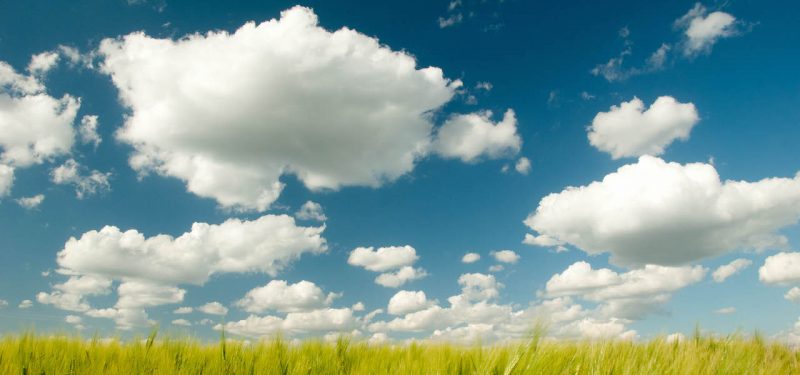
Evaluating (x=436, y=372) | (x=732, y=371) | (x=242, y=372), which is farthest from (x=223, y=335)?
(x=732, y=371)

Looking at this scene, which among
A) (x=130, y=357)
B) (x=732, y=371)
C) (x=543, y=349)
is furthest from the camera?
(x=130, y=357)

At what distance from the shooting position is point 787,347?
8133 millimetres

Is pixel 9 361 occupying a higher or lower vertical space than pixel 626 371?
higher

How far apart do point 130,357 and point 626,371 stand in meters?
4.65

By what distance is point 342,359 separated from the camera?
5.80 m

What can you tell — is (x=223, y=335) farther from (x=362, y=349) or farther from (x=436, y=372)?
(x=436, y=372)

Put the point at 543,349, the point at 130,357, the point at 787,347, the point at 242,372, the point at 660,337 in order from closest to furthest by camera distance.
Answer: the point at 543,349, the point at 242,372, the point at 130,357, the point at 660,337, the point at 787,347

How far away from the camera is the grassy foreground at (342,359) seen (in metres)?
4.09

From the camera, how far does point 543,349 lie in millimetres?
4125

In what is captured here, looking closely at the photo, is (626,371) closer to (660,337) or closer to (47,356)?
(660,337)

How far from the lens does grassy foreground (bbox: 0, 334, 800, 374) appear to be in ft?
13.4

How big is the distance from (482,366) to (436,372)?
38cm

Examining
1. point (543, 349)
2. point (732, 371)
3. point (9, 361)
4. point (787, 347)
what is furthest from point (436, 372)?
point (787, 347)

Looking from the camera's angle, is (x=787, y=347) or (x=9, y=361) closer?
(x=9, y=361)
